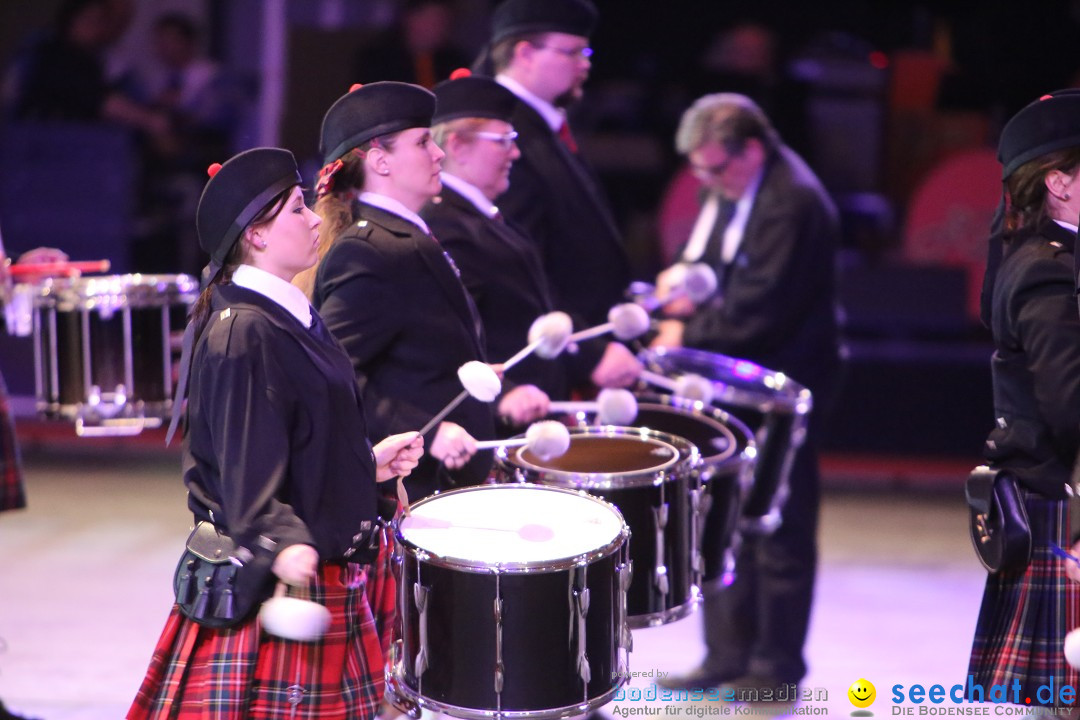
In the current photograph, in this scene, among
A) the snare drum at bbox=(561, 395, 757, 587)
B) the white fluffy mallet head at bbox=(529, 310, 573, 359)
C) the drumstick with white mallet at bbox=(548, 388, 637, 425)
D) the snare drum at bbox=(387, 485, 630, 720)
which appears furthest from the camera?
the snare drum at bbox=(561, 395, 757, 587)

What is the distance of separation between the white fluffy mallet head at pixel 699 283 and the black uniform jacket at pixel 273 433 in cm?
203

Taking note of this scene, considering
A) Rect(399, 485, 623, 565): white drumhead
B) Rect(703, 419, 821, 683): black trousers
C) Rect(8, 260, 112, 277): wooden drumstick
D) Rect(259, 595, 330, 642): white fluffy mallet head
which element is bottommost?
Rect(703, 419, 821, 683): black trousers

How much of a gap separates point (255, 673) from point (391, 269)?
0.91 metres

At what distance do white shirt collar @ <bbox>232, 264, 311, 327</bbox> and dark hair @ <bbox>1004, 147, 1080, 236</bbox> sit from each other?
4.82ft

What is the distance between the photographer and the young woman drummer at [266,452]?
8.21ft

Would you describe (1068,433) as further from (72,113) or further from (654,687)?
(72,113)

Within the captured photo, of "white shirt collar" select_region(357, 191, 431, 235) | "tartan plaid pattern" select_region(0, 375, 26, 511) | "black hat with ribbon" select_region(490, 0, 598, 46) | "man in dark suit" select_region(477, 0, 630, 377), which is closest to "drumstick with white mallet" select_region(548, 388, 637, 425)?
"man in dark suit" select_region(477, 0, 630, 377)

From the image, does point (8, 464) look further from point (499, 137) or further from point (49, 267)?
point (499, 137)

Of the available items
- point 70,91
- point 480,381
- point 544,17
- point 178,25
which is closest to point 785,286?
point 544,17

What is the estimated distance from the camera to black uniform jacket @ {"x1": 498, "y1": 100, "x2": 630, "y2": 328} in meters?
4.04

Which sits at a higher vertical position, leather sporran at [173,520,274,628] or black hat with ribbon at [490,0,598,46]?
black hat with ribbon at [490,0,598,46]

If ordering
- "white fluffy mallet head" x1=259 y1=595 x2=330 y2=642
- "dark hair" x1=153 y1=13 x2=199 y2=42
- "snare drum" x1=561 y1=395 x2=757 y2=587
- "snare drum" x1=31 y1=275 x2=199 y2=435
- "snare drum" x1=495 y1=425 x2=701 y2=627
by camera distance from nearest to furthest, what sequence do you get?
"white fluffy mallet head" x1=259 y1=595 x2=330 y2=642 < "snare drum" x1=495 y1=425 x2=701 y2=627 < "snare drum" x1=561 y1=395 x2=757 y2=587 < "snare drum" x1=31 y1=275 x2=199 y2=435 < "dark hair" x1=153 y1=13 x2=199 y2=42

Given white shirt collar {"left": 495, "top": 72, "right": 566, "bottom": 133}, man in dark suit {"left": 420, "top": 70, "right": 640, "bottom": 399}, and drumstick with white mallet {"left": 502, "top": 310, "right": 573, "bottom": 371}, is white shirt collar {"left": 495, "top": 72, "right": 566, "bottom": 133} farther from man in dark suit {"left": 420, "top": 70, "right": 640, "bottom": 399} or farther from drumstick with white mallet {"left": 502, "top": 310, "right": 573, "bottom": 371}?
drumstick with white mallet {"left": 502, "top": 310, "right": 573, "bottom": 371}

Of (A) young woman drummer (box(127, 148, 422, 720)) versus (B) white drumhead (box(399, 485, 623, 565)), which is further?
(B) white drumhead (box(399, 485, 623, 565))
